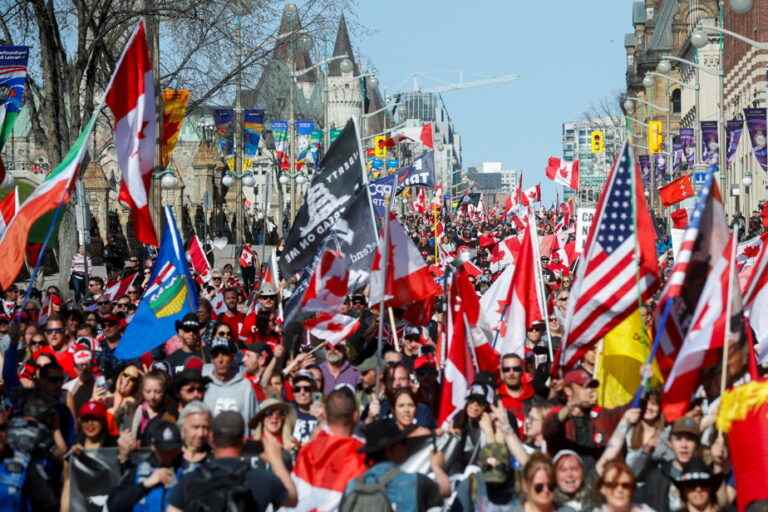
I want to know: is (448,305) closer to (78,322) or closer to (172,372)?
(172,372)

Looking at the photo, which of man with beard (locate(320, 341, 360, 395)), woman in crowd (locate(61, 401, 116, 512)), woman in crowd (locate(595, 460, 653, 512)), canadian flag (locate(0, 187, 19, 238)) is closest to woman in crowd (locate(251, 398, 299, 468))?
woman in crowd (locate(61, 401, 116, 512))

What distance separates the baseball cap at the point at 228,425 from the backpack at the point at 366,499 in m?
0.54

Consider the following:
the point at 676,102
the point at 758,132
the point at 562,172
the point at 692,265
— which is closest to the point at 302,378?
the point at 692,265

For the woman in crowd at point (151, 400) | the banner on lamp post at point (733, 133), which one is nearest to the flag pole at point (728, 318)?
the woman in crowd at point (151, 400)

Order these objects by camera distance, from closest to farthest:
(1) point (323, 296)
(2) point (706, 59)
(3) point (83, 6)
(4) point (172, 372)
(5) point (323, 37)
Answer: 1. (4) point (172, 372)
2. (1) point (323, 296)
3. (3) point (83, 6)
4. (5) point (323, 37)
5. (2) point (706, 59)

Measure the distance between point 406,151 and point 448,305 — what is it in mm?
144505

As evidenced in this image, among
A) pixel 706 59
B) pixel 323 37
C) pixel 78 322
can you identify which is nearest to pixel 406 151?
pixel 706 59

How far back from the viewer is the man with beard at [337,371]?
12.8 m

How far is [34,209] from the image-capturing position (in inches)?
547

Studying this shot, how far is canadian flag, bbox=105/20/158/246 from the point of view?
49.0ft

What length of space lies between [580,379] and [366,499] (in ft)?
10.8

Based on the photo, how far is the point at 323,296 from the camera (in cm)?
1380

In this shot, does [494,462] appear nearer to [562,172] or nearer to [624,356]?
[624,356]

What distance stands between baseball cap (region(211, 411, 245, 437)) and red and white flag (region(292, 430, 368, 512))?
0.53 m
